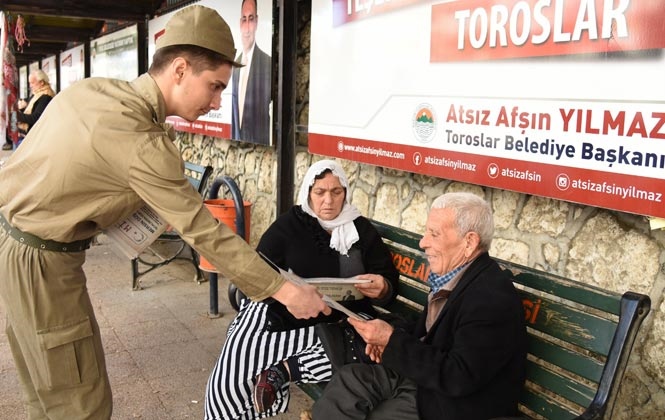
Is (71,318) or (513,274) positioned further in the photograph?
(513,274)

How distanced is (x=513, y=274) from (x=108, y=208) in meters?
1.40

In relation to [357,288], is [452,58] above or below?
above

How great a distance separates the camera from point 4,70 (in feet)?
22.1

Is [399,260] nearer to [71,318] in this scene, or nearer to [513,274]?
[513,274]

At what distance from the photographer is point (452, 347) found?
208 centimetres

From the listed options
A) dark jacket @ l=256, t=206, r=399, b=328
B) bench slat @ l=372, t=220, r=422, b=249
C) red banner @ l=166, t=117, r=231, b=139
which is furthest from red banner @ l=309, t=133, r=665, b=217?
red banner @ l=166, t=117, r=231, b=139

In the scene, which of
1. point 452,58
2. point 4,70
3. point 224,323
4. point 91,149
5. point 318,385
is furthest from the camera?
point 4,70

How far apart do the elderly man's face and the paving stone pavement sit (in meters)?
1.39

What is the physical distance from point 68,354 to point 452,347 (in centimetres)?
126

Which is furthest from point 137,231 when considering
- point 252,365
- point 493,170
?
point 493,170

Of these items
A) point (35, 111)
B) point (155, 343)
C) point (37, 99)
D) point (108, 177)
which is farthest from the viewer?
point (37, 99)

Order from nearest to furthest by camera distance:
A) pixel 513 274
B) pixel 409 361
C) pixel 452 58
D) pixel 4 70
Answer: pixel 409 361
pixel 513 274
pixel 452 58
pixel 4 70

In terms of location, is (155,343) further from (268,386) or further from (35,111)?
(35,111)

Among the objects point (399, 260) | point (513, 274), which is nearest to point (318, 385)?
point (399, 260)
